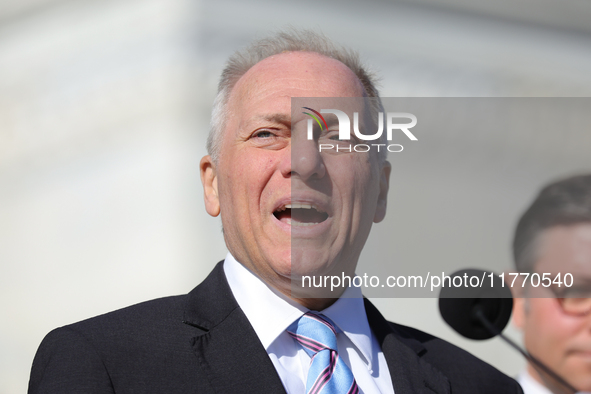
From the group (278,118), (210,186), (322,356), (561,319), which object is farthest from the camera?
(210,186)

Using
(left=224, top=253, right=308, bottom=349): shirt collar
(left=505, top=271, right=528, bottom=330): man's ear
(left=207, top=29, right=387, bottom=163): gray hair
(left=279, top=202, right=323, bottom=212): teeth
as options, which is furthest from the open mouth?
(left=505, top=271, right=528, bottom=330): man's ear

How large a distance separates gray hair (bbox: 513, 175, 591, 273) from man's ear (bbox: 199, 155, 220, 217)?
825 mm

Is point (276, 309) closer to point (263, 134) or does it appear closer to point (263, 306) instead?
point (263, 306)

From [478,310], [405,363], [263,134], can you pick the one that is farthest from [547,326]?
[263,134]

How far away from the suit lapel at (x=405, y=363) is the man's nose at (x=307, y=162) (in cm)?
50

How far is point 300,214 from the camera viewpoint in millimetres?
1345

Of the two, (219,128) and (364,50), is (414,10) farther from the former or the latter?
(219,128)

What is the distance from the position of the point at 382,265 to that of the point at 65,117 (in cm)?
161

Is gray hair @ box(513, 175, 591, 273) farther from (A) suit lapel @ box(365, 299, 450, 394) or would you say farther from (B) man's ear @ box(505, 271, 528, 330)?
(A) suit lapel @ box(365, 299, 450, 394)

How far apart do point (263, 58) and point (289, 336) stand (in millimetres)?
823

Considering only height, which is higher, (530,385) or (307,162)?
(307,162)

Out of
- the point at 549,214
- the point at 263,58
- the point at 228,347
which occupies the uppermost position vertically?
the point at 263,58

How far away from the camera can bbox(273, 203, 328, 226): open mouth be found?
1336 millimetres

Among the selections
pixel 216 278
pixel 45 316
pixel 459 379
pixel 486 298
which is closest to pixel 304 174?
pixel 216 278
